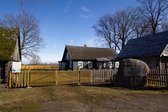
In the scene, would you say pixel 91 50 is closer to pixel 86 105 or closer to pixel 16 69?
pixel 16 69

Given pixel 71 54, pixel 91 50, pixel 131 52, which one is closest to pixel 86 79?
pixel 131 52

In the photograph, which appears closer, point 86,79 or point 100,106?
point 100,106

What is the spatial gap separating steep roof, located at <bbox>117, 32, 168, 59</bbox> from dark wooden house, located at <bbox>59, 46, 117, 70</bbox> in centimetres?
1619

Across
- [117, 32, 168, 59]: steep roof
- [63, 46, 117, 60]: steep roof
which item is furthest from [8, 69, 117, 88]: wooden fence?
[63, 46, 117, 60]: steep roof

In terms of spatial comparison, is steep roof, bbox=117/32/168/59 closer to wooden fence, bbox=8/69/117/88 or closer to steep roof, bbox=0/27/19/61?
wooden fence, bbox=8/69/117/88

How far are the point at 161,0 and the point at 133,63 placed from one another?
41.2 metres

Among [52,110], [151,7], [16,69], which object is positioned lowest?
[52,110]

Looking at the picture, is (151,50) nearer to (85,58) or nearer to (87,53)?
(85,58)

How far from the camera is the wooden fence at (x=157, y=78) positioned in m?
21.7

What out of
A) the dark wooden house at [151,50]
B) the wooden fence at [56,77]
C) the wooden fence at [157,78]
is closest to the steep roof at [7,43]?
the wooden fence at [56,77]

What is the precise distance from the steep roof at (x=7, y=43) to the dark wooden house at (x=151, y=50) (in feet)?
51.3

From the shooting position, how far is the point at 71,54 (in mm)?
56156

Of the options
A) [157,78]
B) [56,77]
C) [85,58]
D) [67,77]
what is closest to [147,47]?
[157,78]

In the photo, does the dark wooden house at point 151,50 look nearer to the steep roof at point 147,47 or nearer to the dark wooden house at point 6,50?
the steep roof at point 147,47
